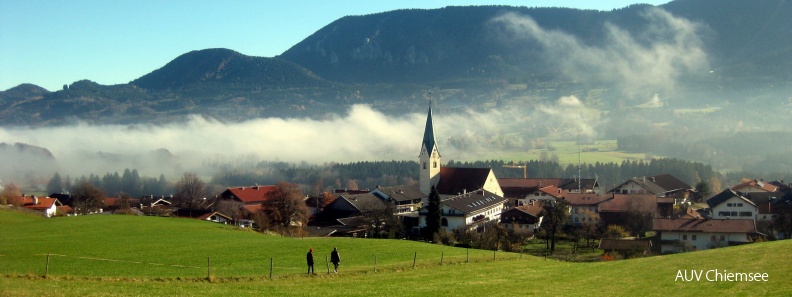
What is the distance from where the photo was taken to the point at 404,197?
336 feet

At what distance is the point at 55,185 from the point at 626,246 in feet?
479

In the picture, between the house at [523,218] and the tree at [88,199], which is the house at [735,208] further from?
the tree at [88,199]

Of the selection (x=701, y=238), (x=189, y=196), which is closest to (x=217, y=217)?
(x=189, y=196)

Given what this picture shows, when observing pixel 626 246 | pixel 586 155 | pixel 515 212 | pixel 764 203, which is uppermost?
pixel 586 155

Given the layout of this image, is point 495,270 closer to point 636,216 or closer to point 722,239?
point 722,239

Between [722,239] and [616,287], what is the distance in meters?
45.7

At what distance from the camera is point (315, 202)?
343 ft

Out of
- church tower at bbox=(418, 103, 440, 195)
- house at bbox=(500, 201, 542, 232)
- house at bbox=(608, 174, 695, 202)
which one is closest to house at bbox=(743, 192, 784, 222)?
house at bbox=(608, 174, 695, 202)

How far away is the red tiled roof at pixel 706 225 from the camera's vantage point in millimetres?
64250

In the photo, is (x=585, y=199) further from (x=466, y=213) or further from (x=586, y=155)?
(x=586, y=155)

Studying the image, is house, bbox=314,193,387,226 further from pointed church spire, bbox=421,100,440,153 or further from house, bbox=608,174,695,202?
house, bbox=608,174,695,202

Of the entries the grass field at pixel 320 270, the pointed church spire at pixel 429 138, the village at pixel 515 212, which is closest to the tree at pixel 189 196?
the village at pixel 515 212

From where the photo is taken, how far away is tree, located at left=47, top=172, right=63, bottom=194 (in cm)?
16336

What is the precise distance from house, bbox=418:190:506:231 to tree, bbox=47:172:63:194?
4244 inches
